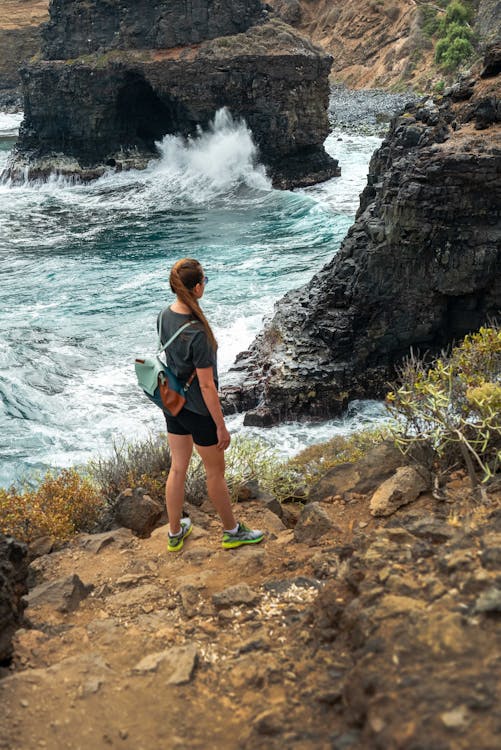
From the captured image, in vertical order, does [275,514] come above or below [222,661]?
below

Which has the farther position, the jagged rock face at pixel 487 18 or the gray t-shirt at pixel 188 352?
the jagged rock face at pixel 487 18

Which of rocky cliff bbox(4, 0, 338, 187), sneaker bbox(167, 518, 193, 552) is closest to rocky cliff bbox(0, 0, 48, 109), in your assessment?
rocky cliff bbox(4, 0, 338, 187)

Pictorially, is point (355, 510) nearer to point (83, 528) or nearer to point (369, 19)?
point (83, 528)

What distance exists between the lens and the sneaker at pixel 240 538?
15.6 feet

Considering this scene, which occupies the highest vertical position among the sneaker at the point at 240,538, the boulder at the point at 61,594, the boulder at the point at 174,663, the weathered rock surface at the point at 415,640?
the weathered rock surface at the point at 415,640

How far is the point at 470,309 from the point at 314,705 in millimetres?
8407

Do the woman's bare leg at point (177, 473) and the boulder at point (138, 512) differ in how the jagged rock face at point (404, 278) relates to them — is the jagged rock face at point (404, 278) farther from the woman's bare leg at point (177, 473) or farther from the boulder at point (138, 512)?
the woman's bare leg at point (177, 473)

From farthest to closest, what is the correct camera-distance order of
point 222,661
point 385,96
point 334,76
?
point 334,76 → point 385,96 → point 222,661

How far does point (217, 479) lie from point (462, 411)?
6.02 ft

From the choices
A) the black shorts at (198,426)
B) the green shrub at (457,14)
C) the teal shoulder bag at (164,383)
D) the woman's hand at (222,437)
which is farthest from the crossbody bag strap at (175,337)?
the green shrub at (457,14)

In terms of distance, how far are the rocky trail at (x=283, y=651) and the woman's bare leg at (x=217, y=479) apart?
0.36 m

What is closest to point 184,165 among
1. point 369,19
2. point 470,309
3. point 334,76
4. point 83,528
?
point 470,309

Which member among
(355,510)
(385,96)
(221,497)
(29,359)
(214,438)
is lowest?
(29,359)

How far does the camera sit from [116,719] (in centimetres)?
275
